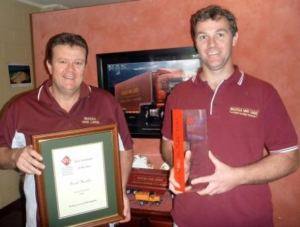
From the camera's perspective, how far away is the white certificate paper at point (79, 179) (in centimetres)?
136

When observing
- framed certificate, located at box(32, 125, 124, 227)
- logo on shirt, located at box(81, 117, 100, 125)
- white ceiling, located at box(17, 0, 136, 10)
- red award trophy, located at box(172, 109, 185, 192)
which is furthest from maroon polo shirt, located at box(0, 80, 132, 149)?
white ceiling, located at box(17, 0, 136, 10)

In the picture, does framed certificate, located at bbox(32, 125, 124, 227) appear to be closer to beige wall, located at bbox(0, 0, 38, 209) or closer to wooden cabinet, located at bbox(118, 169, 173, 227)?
wooden cabinet, located at bbox(118, 169, 173, 227)

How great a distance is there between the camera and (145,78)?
8.27 feet

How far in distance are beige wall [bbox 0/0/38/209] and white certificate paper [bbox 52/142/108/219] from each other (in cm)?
294

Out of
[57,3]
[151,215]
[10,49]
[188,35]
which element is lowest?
[151,215]

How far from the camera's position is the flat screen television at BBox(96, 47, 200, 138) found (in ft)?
7.89

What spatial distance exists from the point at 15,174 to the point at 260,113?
A: 3.74m

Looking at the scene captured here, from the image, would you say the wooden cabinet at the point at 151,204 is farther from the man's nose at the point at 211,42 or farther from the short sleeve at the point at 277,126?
the man's nose at the point at 211,42

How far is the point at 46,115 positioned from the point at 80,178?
1.24 feet

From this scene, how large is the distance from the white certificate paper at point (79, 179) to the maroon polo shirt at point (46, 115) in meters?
0.20

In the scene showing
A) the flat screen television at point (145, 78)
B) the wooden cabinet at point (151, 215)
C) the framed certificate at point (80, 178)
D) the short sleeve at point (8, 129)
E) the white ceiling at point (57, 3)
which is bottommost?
the wooden cabinet at point (151, 215)

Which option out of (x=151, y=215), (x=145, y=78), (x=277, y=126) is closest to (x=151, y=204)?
(x=151, y=215)

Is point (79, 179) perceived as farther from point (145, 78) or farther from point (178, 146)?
point (145, 78)

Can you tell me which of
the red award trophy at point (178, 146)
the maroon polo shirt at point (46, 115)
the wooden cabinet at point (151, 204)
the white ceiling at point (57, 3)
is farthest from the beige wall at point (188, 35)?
the white ceiling at point (57, 3)
